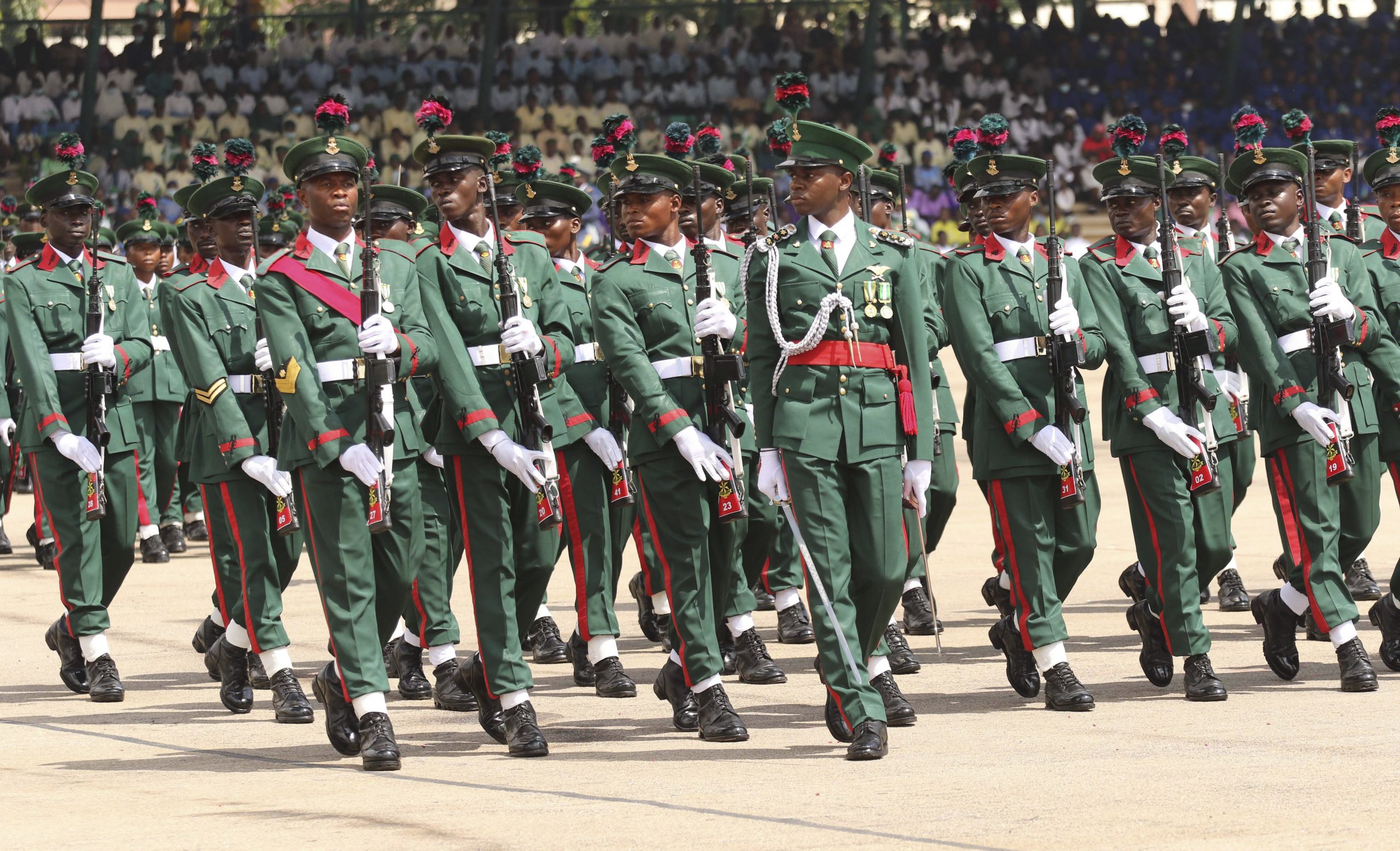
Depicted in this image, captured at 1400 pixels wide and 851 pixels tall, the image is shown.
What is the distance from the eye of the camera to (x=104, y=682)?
27.3 ft

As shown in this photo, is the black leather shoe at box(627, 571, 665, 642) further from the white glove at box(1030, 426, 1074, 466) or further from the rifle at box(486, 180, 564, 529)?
the white glove at box(1030, 426, 1074, 466)

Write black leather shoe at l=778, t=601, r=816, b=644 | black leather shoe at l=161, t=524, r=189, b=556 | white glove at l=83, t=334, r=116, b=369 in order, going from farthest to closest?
black leather shoe at l=161, t=524, r=189, b=556 → black leather shoe at l=778, t=601, r=816, b=644 → white glove at l=83, t=334, r=116, b=369

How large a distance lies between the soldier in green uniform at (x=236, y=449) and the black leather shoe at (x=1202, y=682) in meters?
3.29

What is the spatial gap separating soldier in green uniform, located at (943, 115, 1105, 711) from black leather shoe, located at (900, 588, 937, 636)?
1.72 meters

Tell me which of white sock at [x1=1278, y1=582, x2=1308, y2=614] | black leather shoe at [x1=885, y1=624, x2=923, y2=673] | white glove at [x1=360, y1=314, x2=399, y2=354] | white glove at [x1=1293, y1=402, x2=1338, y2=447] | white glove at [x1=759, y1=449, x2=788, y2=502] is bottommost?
black leather shoe at [x1=885, y1=624, x2=923, y2=673]

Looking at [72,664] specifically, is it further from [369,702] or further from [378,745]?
[378,745]

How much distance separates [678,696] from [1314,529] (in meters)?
2.62

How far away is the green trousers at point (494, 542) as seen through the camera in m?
6.95

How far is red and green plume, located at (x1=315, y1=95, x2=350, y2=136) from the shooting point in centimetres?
699

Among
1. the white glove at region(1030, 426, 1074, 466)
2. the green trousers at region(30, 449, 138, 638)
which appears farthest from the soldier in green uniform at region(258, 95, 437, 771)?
the white glove at region(1030, 426, 1074, 466)

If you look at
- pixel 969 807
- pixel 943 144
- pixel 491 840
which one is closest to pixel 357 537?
pixel 491 840

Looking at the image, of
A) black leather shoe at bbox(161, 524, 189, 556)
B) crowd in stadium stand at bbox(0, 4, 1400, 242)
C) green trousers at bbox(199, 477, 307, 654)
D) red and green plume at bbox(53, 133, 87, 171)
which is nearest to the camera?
green trousers at bbox(199, 477, 307, 654)

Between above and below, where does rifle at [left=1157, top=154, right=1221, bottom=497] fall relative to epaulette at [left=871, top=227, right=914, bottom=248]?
below

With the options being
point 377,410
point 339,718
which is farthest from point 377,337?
point 339,718
